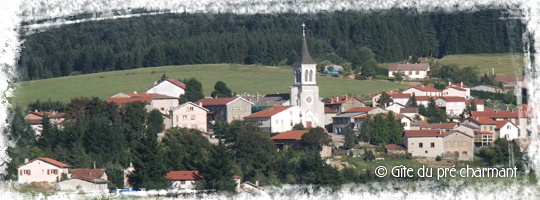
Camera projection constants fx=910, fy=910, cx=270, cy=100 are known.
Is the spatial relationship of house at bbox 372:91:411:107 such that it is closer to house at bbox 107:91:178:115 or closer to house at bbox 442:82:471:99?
house at bbox 442:82:471:99

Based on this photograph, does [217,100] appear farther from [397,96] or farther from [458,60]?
[458,60]

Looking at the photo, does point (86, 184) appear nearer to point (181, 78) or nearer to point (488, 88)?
point (181, 78)

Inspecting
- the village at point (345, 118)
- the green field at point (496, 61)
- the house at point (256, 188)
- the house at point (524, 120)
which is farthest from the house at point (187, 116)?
the green field at point (496, 61)

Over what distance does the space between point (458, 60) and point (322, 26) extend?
25.5m

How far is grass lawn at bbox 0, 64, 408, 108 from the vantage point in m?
93.8

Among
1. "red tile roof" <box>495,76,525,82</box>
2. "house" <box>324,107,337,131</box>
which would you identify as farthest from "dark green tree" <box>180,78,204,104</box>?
"red tile roof" <box>495,76,525,82</box>

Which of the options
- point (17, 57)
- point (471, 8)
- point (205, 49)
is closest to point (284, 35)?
point (205, 49)

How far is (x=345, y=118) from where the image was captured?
7475 centimetres

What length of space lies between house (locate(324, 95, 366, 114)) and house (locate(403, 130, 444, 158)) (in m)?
13.2

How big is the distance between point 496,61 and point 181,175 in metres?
75.9

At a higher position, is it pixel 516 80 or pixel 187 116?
pixel 516 80

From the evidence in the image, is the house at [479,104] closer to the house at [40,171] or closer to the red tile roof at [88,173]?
the red tile roof at [88,173]

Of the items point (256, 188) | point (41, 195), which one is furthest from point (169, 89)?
point (41, 195)

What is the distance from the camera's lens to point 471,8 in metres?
140
